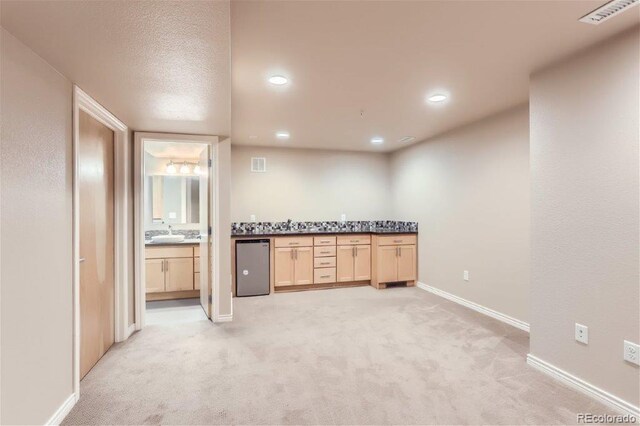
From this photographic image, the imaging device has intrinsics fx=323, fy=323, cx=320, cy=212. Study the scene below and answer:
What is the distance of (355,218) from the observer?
19.4 ft

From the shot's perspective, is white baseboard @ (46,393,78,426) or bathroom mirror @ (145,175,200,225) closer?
white baseboard @ (46,393,78,426)

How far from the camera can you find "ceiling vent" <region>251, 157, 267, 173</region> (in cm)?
539

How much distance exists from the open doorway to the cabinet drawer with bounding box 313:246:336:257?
1.70 metres

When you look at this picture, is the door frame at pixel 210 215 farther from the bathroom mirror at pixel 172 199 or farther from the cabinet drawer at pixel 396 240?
the cabinet drawer at pixel 396 240

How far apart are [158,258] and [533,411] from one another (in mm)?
4209

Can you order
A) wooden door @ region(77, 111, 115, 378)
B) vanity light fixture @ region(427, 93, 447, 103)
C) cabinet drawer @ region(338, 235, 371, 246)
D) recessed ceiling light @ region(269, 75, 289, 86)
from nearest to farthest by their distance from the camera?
wooden door @ region(77, 111, 115, 378) < recessed ceiling light @ region(269, 75, 289, 86) < vanity light fixture @ region(427, 93, 447, 103) < cabinet drawer @ region(338, 235, 371, 246)

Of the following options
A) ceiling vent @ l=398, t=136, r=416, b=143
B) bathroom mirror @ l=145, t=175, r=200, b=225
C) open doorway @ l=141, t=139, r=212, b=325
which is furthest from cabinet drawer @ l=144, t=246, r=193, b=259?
ceiling vent @ l=398, t=136, r=416, b=143

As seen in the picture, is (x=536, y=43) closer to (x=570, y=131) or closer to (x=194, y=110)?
(x=570, y=131)

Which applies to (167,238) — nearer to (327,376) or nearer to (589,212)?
(327,376)

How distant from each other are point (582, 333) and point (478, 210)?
1.94m

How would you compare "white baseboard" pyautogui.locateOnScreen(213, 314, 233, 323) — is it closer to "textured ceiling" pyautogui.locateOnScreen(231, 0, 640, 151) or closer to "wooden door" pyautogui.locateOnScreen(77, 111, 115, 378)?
"wooden door" pyautogui.locateOnScreen(77, 111, 115, 378)

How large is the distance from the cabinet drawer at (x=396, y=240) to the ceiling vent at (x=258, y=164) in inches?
88.5

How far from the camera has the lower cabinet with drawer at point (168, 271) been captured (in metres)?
4.29

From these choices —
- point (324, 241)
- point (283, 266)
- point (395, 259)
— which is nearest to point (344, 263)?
point (324, 241)
